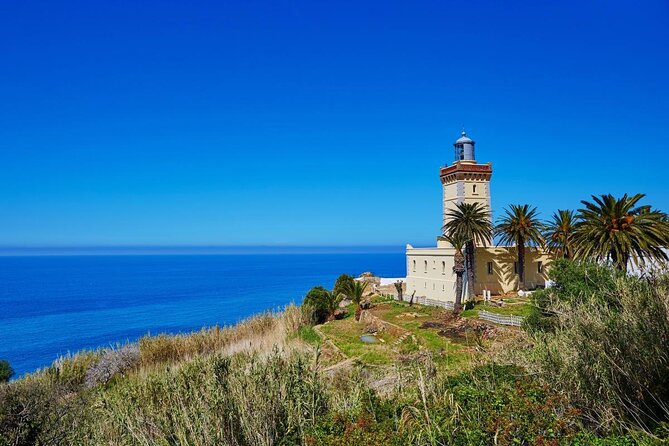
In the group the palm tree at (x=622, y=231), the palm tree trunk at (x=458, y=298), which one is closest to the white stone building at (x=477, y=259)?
A: the palm tree trunk at (x=458, y=298)

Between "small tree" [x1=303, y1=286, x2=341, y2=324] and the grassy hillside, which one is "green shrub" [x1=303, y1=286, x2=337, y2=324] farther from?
the grassy hillside

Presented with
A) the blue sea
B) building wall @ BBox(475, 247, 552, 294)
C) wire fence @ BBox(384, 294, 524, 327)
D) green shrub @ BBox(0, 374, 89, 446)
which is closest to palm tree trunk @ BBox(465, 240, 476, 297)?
building wall @ BBox(475, 247, 552, 294)

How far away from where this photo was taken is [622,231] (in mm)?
17531

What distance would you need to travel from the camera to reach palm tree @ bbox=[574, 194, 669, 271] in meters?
17.1

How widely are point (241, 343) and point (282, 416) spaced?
1558 cm

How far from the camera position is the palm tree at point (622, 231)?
1711 centimetres

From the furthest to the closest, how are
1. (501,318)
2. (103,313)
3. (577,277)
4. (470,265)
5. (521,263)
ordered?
(103,313)
(521,263)
(470,265)
(501,318)
(577,277)

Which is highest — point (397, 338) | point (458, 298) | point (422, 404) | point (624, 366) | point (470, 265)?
point (470, 265)

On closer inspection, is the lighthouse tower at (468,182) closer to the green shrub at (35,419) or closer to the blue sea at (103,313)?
the blue sea at (103,313)

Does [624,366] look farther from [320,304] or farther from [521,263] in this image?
[320,304]

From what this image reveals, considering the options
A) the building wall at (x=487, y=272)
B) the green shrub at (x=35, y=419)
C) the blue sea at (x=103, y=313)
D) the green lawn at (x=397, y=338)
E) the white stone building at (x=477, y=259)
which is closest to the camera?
the green shrub at (x=35, y=419)

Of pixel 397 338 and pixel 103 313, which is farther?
pixel 103 313

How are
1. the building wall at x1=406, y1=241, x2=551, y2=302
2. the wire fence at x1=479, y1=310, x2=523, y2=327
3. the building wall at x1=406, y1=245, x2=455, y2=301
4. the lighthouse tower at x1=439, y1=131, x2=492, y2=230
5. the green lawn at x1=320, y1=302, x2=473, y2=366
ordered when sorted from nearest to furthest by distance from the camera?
the green lawn at x1=320, y1=302, x2=473, y2=366, the wire fence at x1=479, y1=310, x2=523, y2=327, the building wall at x1=406, y1=245, x2=455, y2=301, the building wall at x1=406, y1=241, x2=551, y2=302, the lighthouse tower at x1=439, y1=131, x2=492, y2=230

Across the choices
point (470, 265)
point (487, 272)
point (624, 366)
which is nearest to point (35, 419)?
point (624, 366)
